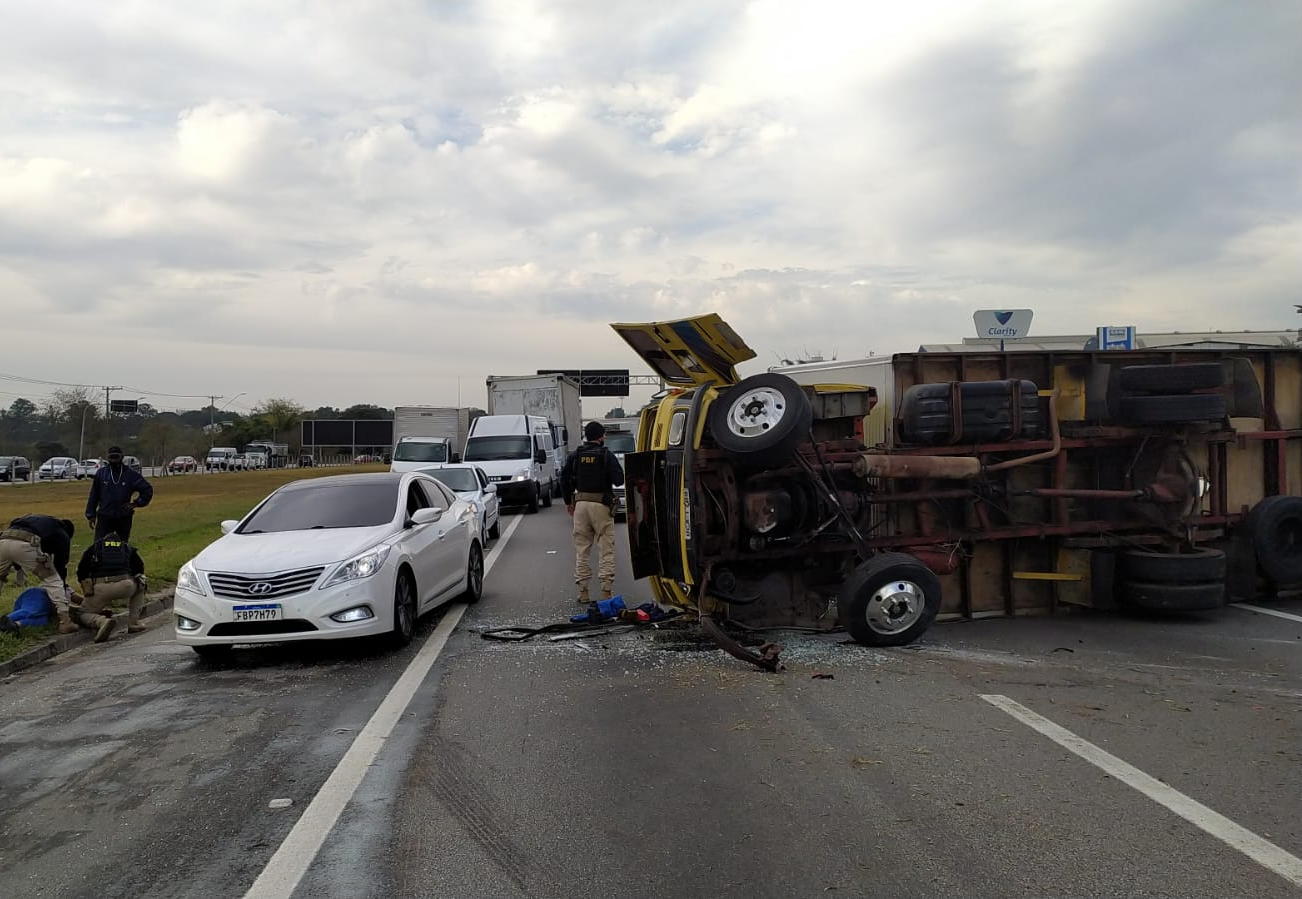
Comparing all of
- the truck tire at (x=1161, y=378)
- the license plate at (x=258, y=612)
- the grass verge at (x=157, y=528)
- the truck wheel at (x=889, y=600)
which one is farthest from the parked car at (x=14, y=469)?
the truck tire at (x=1161, y=378)

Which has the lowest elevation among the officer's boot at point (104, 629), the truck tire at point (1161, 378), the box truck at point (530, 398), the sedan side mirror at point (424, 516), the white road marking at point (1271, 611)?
the officer's boot at point (104, 629)

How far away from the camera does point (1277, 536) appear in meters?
9.45

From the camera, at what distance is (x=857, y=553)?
831 centimetres

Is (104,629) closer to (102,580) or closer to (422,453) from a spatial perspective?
(102,580)

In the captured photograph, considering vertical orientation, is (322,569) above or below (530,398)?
below

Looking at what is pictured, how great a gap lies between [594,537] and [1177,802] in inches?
266

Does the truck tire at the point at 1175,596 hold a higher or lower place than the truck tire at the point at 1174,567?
lower

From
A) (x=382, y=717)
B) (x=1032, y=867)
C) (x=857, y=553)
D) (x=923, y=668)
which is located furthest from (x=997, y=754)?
(x=382, y=717)

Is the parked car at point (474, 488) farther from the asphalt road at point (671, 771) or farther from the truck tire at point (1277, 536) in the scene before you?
the truck tire at point (1277, 536)

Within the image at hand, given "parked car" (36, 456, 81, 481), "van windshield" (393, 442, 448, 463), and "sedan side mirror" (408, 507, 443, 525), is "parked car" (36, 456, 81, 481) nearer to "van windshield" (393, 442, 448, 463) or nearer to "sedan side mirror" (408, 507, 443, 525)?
"van windshield" (393, 442, 448, 463)

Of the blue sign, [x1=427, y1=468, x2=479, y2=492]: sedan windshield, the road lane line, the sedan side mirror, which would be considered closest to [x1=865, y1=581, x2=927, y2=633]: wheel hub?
the road lane line

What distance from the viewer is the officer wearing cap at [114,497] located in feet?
33.3

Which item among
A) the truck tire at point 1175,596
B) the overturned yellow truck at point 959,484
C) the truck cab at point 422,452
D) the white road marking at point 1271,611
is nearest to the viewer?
the overturned yellow truck at point 959,484

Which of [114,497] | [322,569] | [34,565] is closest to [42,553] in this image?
[34,565]
